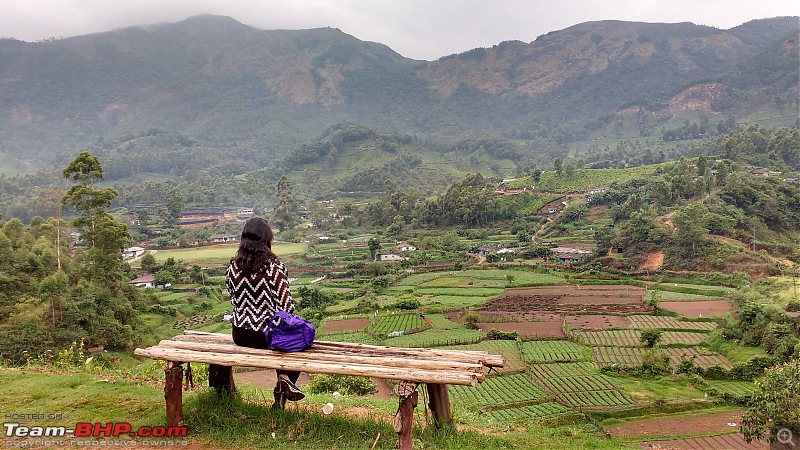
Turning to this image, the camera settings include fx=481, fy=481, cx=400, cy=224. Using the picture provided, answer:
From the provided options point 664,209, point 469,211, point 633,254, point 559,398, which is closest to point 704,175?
point 664,209

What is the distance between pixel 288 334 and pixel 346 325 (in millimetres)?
23300

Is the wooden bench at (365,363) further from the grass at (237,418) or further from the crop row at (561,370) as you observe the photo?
the crop row at (561,370)

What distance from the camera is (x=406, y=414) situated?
3.97m

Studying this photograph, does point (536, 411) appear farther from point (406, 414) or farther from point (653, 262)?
point (653, 262)

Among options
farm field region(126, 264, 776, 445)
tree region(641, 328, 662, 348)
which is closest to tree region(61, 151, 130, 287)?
farm field region(126, 264, 776, 445)

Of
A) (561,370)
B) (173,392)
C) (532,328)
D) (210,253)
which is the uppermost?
(173,392)

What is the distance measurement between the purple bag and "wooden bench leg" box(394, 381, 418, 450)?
3.56 ft

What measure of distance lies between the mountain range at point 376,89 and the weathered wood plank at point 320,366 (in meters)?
118

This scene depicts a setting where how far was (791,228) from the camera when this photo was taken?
36750mm

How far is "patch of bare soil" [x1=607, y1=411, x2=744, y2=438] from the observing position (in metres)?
14.1

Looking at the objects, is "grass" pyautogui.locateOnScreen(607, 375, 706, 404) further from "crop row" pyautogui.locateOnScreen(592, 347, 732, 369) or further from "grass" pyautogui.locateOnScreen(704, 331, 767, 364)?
"grass" pyautogui.locateOnScreen(704, 331, 767, 364)

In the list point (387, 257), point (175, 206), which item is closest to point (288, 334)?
point (387, 257)

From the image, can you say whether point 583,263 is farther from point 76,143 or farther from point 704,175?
point 76,143

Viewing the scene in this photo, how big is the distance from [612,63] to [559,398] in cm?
17358
